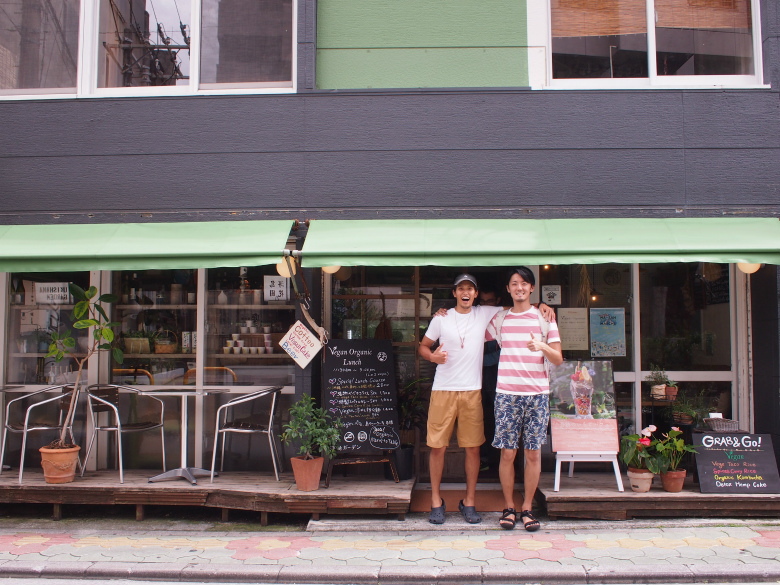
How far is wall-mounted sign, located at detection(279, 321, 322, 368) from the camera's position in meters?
5.67

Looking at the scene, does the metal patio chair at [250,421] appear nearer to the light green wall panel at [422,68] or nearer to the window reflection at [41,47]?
the light green wall panel at [422,68]

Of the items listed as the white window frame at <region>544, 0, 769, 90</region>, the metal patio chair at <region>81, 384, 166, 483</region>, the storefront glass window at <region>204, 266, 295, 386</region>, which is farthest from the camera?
the storefront glass window at <region>204, 266, 295, 386</region>

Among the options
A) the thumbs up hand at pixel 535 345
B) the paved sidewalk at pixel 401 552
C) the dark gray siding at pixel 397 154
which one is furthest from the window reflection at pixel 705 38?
the paved sidewalk at pixel 401 552

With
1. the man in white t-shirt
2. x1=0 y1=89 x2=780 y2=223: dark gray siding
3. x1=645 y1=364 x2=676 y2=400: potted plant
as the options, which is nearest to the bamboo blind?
x1=0 y1=89 x2=780 y2=223: dark gray siding

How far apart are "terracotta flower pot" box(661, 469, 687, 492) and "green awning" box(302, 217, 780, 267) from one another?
69.5 inches

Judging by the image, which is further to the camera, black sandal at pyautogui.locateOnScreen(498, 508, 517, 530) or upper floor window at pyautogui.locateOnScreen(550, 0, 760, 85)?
upper floor window at pyautogui.locateOnScreen(550, 0, 760, 85)

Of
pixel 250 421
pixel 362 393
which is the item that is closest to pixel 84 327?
pixel 250 421

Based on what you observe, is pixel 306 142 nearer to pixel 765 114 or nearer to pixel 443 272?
pixel 443 272

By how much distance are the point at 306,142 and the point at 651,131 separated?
325 centimetres

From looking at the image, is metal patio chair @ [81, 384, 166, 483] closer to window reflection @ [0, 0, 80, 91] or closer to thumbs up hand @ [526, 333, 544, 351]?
window reflection @ [0, 0, 80, 91]

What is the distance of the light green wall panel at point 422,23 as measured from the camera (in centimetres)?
626

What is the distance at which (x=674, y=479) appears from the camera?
531 cm

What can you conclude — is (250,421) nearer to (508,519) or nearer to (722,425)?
(508,519)

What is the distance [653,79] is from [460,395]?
12.0ft
